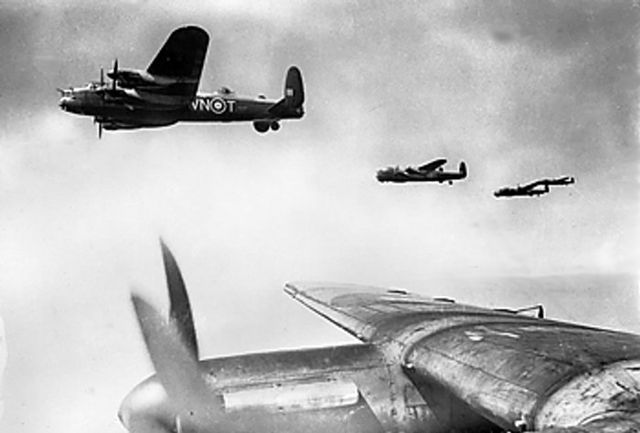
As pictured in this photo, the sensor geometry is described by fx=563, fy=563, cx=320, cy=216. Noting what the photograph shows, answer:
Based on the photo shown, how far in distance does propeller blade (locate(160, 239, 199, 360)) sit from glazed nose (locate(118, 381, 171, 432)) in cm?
65

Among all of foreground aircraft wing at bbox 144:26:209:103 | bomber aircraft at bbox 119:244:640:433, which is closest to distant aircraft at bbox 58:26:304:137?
foreground aircraft wing at bbox 144:26:209:103

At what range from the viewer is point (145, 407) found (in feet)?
21.6

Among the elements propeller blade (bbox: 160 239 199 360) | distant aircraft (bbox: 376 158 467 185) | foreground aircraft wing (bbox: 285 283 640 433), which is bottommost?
foreground aircraft wing (bbox: 285 283 640 433)

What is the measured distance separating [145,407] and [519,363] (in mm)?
4204

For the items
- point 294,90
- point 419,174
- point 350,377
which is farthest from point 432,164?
point 350,377

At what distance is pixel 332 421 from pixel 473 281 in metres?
155

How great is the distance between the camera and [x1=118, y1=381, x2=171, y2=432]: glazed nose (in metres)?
6.54

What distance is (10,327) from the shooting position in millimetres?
16781

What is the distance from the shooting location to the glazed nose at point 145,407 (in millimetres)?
6539

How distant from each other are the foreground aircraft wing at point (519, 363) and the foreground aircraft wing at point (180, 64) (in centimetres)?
1388

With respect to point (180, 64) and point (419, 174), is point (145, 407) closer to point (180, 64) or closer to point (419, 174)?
point (180, 64)

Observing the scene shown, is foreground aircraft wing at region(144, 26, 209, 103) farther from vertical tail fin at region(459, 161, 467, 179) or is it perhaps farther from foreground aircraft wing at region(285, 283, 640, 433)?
vertical tail fin at region(459, 161, 467, 179)

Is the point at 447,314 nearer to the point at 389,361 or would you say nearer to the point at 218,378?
the point at 389,361

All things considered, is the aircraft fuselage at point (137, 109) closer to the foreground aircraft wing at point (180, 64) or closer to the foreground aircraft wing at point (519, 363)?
the foreground aircraft wing at point (180, 64)
